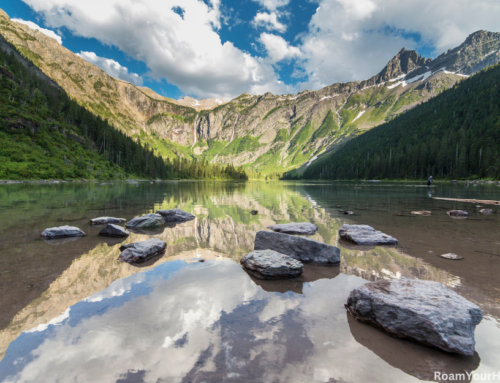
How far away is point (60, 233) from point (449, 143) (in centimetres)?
16292

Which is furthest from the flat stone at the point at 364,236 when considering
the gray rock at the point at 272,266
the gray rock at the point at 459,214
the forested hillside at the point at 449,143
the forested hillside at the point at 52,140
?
the forested hillside at the point at 449,143

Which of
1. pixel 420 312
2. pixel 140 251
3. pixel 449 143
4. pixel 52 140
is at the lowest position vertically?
pixel 140 251

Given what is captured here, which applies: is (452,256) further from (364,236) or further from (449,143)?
(449,143)

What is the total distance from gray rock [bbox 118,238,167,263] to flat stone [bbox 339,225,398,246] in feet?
Result: 29.8

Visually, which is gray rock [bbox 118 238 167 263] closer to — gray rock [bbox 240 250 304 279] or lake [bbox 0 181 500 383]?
lake [bbox 0 181 500 383]

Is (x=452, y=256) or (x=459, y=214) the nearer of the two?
(x=452, y=256)

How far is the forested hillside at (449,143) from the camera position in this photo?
104125mm

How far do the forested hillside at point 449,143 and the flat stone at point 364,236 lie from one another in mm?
114044

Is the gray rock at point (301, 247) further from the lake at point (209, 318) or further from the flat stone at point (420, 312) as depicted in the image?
the flat stone at point (420, 312)

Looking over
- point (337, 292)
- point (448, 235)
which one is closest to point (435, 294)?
point (337, 292)

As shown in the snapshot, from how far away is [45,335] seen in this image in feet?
14.2

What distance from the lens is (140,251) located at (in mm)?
8922

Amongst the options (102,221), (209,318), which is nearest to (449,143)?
(102,221)

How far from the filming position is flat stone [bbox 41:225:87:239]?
11289mm
